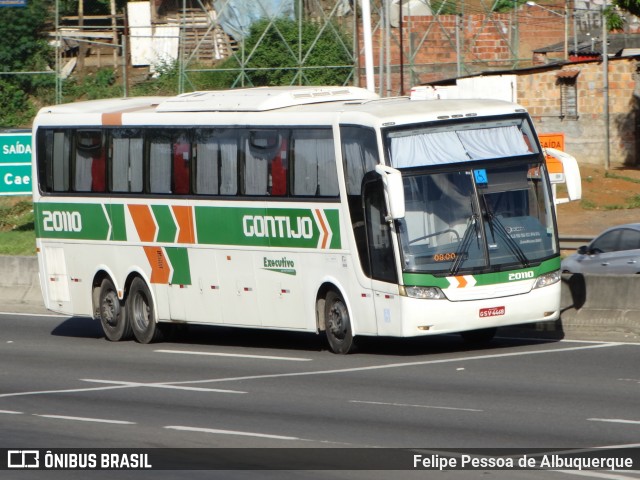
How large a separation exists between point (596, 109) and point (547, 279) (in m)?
34.3

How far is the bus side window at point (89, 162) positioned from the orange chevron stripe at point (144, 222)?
0.93 metres

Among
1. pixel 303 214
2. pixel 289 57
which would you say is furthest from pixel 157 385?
pixel 289 57

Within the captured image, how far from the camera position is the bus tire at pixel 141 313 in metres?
21.9

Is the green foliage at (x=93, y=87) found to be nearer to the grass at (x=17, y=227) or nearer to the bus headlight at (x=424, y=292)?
the grass at (x=17, y=227)

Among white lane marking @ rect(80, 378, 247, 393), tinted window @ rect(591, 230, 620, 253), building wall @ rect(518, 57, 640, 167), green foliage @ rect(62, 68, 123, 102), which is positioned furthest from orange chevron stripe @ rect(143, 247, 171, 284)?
green foliage @ rect(62, 68, 123, 102)

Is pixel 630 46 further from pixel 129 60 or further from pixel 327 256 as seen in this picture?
pixel 327 256

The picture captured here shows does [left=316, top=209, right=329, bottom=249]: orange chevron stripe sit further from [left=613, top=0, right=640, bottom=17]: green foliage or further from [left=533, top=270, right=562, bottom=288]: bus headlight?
[left=613, top=0, right=640, bottom=17]: green foliage

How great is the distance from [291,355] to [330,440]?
7.49 meters

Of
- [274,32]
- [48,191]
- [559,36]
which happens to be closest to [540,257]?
[48,191]

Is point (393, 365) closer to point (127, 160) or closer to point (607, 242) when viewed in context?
point (127, 160)

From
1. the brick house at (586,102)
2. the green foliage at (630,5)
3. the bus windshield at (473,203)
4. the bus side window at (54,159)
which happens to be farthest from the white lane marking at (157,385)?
the brick house at (586,102)

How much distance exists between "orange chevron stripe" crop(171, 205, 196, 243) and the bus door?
3796mm

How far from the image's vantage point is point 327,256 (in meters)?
18.7

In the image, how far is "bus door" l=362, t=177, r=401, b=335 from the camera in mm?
17531
